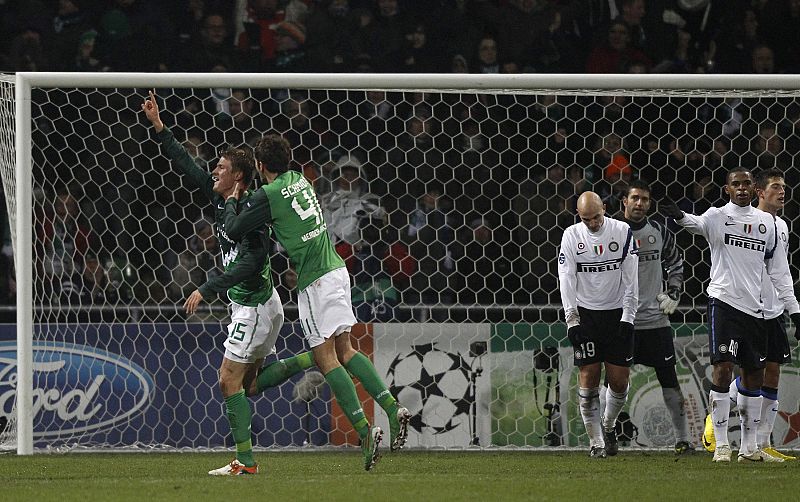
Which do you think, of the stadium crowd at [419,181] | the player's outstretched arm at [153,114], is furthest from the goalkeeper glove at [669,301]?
the player's outstretched arm at [153,114]

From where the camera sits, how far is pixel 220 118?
9.99 metres

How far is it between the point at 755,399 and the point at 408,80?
3047 millimetres

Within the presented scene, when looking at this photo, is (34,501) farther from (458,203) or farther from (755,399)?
(458,203)

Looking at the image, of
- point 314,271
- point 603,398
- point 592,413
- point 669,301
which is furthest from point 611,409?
point 314,271

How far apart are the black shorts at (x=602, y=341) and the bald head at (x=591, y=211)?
57 centimetres

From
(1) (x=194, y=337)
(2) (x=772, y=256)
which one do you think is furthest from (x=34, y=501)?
(2) (x=772, y=256)

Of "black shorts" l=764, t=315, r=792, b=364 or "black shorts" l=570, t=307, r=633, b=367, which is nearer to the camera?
"black shorts" l=764, t=315, r=792, b=364

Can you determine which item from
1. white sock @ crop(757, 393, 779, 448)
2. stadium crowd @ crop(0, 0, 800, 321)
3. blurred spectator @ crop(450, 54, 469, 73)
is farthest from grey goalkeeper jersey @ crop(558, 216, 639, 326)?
blurred spectator @ crop(450, 54, 469, 73)

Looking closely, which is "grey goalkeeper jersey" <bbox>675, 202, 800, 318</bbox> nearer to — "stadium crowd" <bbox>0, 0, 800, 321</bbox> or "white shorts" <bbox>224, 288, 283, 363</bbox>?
"stadium crowd" <bbox>0, 0, 800, 321</bbox>

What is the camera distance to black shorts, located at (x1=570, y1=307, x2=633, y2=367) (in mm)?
7801

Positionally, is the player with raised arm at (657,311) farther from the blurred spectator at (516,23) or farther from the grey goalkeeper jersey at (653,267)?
the blurred spectator at (516,23)

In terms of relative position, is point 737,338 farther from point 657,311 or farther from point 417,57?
point 417,57

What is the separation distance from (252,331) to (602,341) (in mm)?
2561

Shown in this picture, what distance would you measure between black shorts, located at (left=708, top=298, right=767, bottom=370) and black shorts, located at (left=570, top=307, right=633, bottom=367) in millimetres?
694
